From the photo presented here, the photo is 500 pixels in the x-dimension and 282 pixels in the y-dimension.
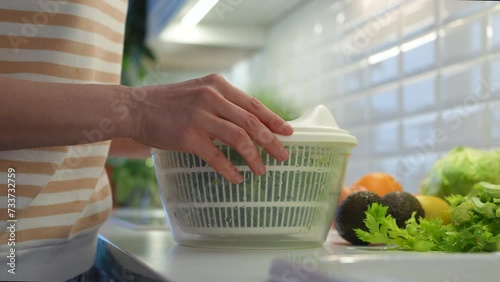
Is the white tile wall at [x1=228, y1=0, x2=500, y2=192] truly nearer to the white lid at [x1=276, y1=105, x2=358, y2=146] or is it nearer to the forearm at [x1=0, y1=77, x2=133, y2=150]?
the white lid at [x1=276, y1=105, x2=358, y2=146]

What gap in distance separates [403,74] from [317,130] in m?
0.82

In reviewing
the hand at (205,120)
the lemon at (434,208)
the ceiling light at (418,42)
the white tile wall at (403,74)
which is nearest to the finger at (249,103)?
the hand at (205,120)

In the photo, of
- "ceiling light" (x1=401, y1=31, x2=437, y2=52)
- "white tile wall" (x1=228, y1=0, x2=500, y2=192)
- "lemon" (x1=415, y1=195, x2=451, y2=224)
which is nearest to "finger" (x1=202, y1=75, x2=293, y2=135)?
"lemon" (x1=415, y1=195, x2=451, y2=224)

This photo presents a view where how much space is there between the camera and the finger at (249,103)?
0.65m

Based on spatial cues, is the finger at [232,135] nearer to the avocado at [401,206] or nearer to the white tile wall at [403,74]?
the avocado at [401,206]

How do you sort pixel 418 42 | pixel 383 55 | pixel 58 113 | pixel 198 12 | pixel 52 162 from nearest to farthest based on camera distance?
pixel 58 113 < pixel 52 162 < pixel 418 42 < pixel 383 55 < pixel 198 12

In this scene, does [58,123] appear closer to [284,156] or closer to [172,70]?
[284,156]

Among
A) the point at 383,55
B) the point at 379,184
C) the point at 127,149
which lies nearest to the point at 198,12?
the point at 383,55

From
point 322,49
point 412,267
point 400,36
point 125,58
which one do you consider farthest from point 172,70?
point 412,267

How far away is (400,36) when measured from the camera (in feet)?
4.79

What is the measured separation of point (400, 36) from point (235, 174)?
911 mm

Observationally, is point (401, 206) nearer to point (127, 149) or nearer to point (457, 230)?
point (457, 230)

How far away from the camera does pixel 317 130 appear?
706 millimetres

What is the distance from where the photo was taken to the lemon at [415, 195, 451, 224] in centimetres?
86
